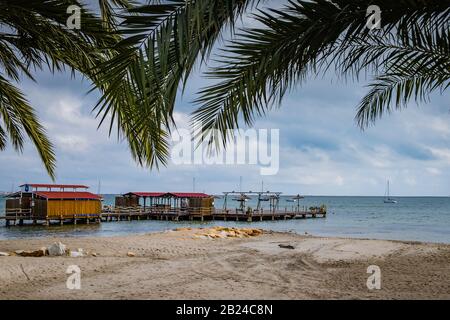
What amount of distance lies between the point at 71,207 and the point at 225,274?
33.0 meters

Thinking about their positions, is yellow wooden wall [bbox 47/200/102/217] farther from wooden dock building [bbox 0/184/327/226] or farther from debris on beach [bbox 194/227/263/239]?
debris on beach [bbox 194/227/263/239]

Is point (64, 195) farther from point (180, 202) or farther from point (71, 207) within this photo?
point (180, 202)

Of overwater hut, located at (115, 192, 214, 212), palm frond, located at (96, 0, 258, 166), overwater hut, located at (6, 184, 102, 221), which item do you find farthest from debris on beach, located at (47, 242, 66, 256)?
overwater hut, located at (115, 192, 214, 212)

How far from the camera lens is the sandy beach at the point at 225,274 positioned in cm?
707

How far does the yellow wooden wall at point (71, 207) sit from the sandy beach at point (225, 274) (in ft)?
82.8

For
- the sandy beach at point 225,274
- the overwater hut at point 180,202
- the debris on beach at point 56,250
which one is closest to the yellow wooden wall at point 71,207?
the overwater hut at point 180,202

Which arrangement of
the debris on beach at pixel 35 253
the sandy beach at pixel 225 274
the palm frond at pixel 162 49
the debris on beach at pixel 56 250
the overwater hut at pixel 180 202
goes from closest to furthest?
1. the palm frond at pixel 162 49
2. the sandy beach at pixel 225 274
3. the debris on beach at pixel 35 253
4. the debris on beach at pixel 56 250
5. the overwater hut at pixel 180 202

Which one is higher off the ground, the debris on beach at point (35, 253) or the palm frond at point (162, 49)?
the palm frond at point (162, 49)

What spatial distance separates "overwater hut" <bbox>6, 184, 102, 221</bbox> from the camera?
37.9 m

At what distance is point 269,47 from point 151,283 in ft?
17.7

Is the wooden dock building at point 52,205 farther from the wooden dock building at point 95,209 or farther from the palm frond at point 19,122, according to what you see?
the palm frond at point 19,122

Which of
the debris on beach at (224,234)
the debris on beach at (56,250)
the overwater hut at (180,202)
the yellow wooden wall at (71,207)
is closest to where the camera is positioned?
the debris on beach at (56,250)
